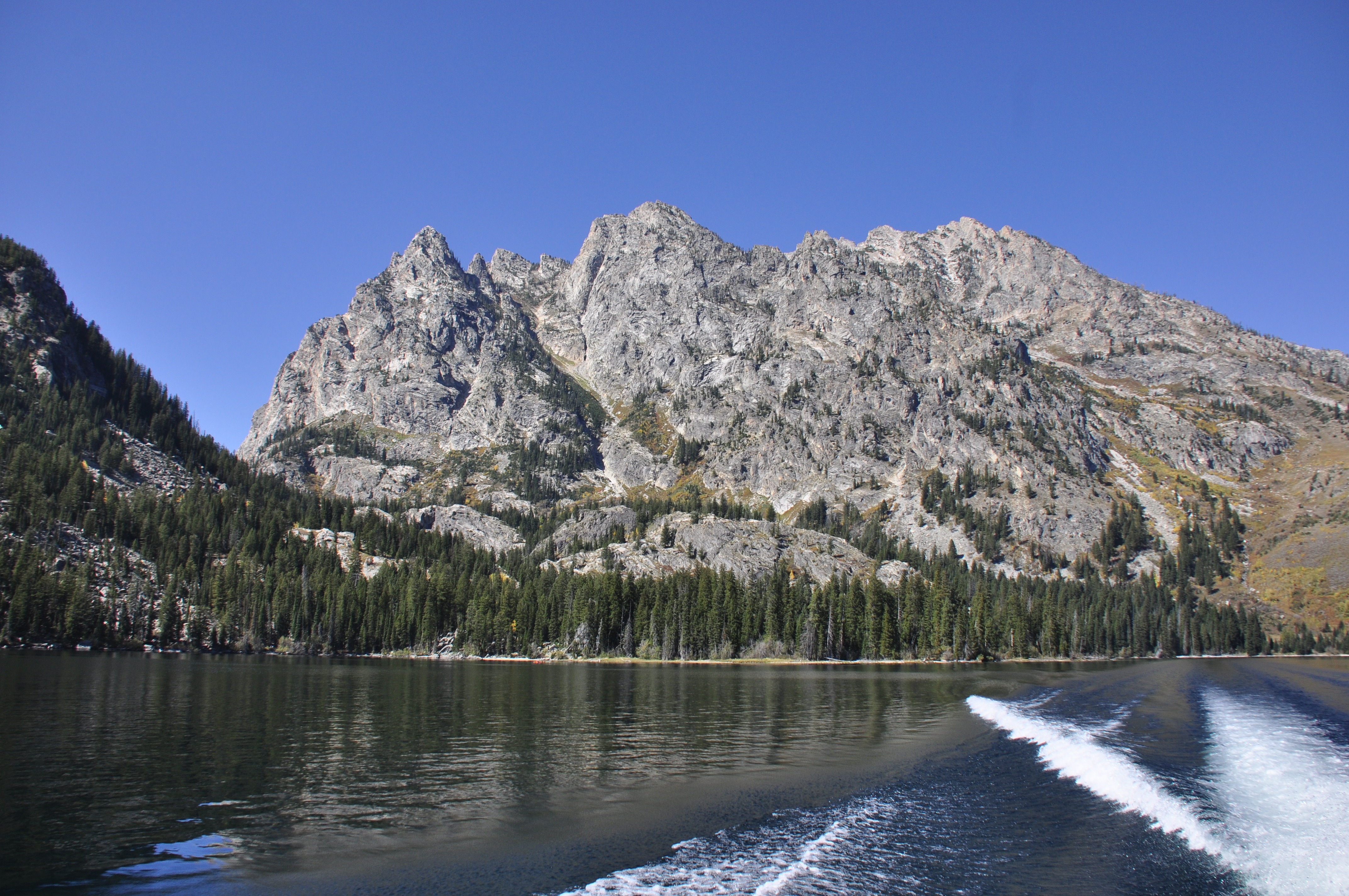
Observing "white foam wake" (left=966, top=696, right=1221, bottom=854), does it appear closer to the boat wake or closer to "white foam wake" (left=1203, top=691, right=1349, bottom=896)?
the boat wake

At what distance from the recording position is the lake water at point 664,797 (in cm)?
2109

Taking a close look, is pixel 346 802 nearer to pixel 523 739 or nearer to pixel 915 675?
pixel 523 739

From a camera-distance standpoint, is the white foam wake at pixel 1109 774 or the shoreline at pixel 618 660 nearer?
the white foam wake at pixel 1109 774

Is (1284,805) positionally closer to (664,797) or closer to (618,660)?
(664,797)

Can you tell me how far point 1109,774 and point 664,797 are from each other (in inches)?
816

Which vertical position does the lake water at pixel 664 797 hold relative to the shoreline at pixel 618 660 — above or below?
above

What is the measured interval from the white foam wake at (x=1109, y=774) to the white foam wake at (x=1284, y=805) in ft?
3.67

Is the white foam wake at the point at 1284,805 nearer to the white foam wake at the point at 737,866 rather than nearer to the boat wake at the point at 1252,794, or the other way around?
the boat wake at the point at 1252,794

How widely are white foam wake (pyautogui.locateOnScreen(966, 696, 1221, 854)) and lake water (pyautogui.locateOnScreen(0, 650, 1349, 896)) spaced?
193 mm

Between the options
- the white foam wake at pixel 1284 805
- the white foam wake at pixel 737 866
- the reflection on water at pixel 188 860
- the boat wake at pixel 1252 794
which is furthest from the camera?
the boat wake at pixel 1252 794

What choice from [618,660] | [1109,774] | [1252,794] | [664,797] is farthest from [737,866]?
[618,660]

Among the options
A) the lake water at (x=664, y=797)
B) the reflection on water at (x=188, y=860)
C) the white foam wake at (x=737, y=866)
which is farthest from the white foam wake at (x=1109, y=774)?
the reflection on water at (x=188, y=860)

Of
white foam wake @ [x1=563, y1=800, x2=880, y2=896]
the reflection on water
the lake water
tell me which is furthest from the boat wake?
the reflection on water

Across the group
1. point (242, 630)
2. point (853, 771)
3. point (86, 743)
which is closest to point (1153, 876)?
point (853, 771)
